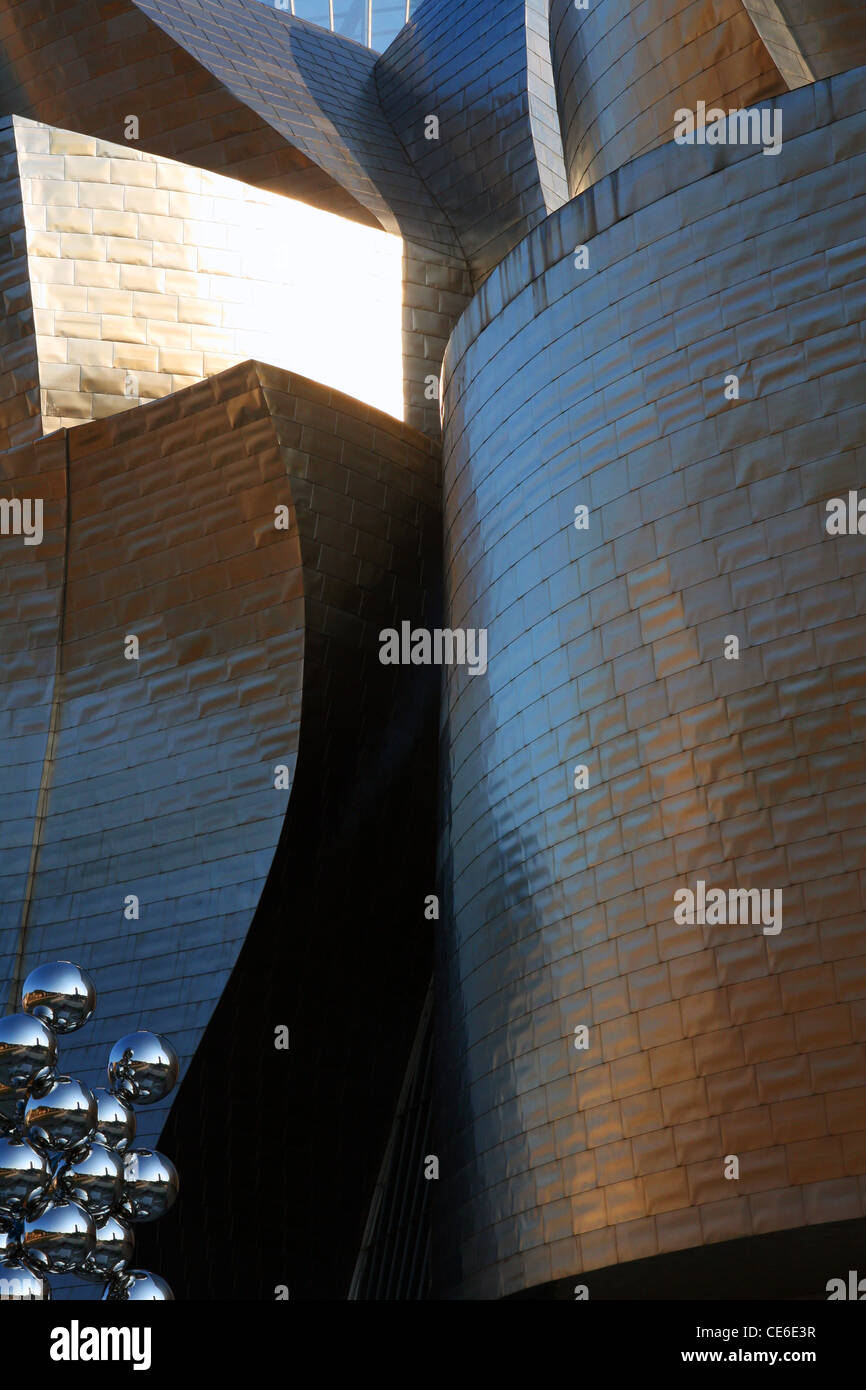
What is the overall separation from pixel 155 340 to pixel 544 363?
449 cm

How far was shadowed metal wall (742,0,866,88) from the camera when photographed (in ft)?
46.2

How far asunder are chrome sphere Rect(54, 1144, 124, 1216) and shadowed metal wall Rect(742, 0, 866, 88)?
984cm

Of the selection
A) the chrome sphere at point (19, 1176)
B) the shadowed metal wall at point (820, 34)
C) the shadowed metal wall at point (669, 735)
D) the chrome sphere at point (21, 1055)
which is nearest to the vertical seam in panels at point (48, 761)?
the shadowed metal wall at point (669, 735)

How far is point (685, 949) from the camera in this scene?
10.7m

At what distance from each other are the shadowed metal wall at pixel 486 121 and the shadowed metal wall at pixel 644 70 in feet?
8.07

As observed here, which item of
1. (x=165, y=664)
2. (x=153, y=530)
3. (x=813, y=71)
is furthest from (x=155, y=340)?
(x=813, y=71)

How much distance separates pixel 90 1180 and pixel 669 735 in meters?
4.48

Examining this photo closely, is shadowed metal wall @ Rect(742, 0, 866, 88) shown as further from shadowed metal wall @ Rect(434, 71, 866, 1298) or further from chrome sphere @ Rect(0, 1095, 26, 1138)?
chrome sphere @ Rect(0, 1095, 26, 1138)

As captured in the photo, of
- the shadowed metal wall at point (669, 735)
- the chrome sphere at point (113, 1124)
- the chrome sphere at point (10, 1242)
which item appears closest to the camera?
the chrome sphere at point (10, 1242)

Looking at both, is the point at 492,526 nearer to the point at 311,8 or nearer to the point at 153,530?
the point at 153,530

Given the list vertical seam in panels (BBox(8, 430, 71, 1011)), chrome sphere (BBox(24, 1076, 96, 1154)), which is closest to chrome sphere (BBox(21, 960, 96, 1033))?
chrome sphere (BBox(24, 1076, 96, 1154))

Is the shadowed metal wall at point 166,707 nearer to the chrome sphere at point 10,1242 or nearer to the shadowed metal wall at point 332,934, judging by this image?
the shadowed metal wall at point 332,934

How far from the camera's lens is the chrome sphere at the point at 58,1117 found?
Result: 804 cm

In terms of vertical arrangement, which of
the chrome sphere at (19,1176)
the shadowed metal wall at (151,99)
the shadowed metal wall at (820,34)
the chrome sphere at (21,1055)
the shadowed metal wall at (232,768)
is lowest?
the chrome sphere at (19,1176)
